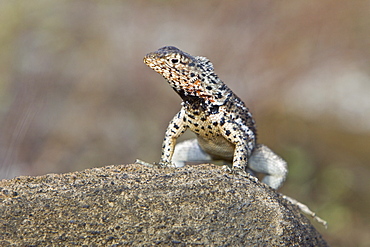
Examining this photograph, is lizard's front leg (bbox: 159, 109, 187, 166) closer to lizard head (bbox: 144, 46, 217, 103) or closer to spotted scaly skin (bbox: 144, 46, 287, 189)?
spotted scaly skin (bbox: 144, 46, 287, 189)

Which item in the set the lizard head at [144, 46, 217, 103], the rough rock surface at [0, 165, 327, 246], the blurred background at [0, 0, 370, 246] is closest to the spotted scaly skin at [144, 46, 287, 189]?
the lizard head at [144, 46, 217, 103]

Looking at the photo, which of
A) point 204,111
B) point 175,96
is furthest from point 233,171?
point 175,96

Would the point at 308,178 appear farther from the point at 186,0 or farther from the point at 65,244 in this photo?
the point at 65,244

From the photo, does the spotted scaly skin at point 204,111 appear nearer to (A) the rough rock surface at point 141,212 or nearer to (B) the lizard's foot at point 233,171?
(B) the lizard's foot at point 233,171

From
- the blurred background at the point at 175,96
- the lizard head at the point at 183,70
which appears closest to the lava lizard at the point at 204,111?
the lizard head at the point at 183,70

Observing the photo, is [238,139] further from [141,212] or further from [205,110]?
[141,212]

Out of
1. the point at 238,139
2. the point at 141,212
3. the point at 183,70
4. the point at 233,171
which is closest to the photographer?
the point at 141,212

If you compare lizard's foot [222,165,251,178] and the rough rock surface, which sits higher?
lizard's foot [222,165,251,178]
